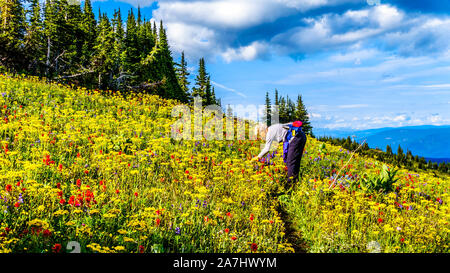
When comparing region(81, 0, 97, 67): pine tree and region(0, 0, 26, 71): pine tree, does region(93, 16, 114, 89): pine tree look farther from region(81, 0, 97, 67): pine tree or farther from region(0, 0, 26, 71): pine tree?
region(0, 0, 26, 71): pine tree

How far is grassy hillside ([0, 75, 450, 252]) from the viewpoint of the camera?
132 inches

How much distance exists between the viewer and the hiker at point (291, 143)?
7.04 metres

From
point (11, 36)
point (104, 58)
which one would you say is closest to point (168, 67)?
point (104, 58)

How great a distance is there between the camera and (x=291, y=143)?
7.14m

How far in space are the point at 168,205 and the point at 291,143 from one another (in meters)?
4.17

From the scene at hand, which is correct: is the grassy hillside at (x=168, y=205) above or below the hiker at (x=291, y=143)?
below

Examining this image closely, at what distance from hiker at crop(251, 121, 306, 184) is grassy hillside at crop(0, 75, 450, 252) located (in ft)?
1.44

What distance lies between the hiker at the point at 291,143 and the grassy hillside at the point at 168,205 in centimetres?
44

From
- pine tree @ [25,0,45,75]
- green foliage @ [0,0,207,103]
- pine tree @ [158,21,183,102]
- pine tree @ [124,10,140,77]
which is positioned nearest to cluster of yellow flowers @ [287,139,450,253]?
green foliage @ [0,0,207,103]

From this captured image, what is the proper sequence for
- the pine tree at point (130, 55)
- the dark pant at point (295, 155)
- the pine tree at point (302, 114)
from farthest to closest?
1. the pine tree at point (302, 114)
2. the pine tree at point (130, 55)
3. the dark pant at point (295, 155)

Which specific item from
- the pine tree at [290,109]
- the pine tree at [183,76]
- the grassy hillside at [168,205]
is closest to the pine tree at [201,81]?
the pine tree at [183,76]

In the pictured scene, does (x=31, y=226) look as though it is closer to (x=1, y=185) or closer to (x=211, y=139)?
(x=1, y=185)

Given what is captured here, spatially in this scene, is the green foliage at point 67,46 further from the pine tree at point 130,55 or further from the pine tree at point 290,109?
the pine tree at point 290,109
